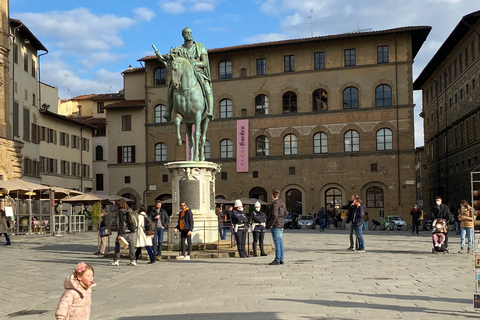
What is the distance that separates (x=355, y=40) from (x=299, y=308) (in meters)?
45.1

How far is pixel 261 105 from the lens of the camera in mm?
54406

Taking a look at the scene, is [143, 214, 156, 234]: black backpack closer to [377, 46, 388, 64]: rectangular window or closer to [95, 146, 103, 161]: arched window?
[377, 46, 388, 64]: rectangular window

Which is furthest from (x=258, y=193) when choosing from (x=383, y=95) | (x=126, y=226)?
(x=126, y=226)

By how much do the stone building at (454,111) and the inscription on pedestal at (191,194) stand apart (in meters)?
29.6

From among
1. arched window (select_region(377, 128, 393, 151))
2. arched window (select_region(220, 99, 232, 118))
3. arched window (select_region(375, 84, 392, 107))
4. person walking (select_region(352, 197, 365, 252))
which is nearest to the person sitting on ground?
person walking (select_region(352, 197, 365, 252))

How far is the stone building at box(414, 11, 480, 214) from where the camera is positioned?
157 ft

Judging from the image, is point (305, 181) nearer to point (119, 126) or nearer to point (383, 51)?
point (383, 51)

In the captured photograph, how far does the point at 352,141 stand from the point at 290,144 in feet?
16.3

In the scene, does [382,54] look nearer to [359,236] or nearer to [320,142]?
[320,142]

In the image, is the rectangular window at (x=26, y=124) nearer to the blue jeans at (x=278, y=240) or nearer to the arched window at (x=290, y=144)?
the arched window at (x=290, y=144)

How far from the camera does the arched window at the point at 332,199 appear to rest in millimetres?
51625

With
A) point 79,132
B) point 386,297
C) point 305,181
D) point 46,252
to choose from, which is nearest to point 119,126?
point 79,132

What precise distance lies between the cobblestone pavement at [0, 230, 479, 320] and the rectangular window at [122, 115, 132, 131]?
4102cm

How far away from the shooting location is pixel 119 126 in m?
59.4
